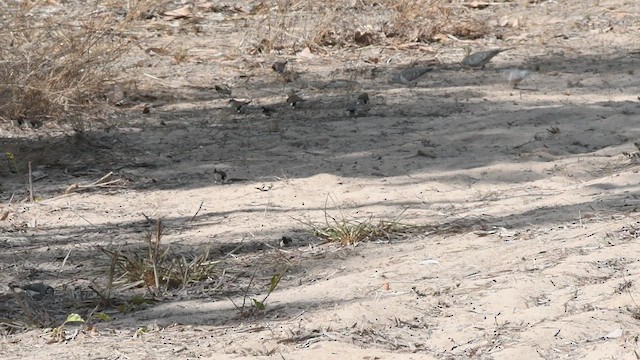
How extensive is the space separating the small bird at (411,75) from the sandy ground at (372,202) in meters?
0.06

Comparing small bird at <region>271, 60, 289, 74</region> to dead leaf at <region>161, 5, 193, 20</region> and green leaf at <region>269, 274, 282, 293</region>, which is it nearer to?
dead leaf at <region>161, 5, 193, 20</region>

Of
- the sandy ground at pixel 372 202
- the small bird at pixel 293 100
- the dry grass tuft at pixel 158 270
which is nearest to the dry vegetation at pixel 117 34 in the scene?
the sandy ground at pixel 372 202

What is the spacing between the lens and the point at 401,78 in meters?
7.05

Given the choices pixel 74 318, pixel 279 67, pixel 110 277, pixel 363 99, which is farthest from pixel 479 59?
pixel 74 318

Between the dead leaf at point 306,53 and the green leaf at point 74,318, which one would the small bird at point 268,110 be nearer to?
the dead leaf at point 306,53

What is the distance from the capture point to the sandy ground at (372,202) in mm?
3197

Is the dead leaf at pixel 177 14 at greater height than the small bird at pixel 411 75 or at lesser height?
lesser

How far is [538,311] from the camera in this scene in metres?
3.21

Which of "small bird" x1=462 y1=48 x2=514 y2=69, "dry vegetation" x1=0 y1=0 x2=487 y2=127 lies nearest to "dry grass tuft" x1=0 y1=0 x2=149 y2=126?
"dry vegetation" x1=0 y1=0 x2=487 y2=127

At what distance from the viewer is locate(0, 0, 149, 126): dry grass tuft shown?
5.84m

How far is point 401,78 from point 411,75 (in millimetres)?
69

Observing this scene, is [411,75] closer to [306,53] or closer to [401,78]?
[401,78]

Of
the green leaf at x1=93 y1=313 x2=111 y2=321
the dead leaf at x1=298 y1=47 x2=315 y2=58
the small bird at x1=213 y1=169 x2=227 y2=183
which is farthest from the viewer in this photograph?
the dead leaf at x1=298 y1=47 x2=315 y2=58

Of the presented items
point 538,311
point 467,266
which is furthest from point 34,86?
point 538,311
